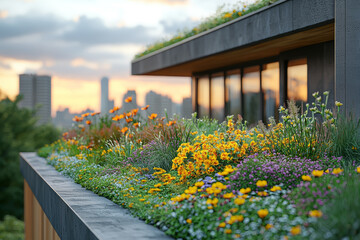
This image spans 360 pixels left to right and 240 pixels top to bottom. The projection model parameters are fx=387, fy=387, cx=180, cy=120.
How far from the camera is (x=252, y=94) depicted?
37.9 feet

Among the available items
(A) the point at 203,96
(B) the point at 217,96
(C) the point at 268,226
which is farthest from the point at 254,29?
(C) the point at 268,226

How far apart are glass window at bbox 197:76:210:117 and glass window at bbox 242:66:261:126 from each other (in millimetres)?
2540

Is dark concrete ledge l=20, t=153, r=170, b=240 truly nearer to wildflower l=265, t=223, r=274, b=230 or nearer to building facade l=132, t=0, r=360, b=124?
wildflower l=265, t=223, r=274, b=230

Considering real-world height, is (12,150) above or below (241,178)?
below

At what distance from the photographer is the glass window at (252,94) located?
11320 millimetres

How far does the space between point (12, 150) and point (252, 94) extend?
2108 cm

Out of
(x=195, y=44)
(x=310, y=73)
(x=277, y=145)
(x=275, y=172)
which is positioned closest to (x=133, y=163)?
(x=277, y=145)

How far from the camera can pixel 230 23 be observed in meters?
9.80

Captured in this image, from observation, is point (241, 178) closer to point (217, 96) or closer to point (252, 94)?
point (252, 94)

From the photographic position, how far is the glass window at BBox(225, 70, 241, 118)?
40.3 feet

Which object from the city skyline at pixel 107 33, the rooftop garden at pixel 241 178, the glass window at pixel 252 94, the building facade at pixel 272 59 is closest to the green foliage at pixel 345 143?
the rooftop garden at pixel 241 178

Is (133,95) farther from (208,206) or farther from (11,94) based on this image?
(11,94)

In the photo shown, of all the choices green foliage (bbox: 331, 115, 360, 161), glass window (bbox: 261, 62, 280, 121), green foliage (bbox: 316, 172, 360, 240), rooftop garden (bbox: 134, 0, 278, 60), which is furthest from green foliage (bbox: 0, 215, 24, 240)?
green foliage (bbox: 316, 172, 360, 240)

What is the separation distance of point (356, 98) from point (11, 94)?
102 feet
